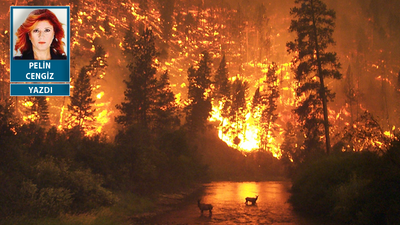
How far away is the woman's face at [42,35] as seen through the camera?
1841cm

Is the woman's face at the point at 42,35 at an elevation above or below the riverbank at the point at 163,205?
above

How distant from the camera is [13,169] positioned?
1459 centimetres

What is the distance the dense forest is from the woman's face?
392 cm

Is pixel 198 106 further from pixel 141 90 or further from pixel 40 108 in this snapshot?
pixel 40 108

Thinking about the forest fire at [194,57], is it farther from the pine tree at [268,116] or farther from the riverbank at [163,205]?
the riverbank at [163,205]

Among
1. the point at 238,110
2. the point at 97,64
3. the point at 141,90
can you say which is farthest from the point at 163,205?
the point at 238,110

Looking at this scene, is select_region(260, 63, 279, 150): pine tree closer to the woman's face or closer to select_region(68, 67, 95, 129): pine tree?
select_region(68, 67, 95, 129): pine tree

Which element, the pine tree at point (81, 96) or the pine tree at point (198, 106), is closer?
the pine tree at point (81, 96)

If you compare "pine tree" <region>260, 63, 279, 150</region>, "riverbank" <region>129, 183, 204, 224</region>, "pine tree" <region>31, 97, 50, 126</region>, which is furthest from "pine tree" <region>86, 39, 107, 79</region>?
"pine tree" <region>260, 63, 279, 150</region>

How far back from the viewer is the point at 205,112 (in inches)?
2506

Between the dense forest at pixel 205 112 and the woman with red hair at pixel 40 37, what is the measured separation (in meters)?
3.56

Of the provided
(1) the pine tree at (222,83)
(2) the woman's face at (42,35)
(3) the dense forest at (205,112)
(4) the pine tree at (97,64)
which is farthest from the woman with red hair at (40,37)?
(1) the pine tree at (222,83)

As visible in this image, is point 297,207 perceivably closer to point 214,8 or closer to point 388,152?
point 388,152

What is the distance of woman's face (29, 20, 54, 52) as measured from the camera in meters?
18.4
